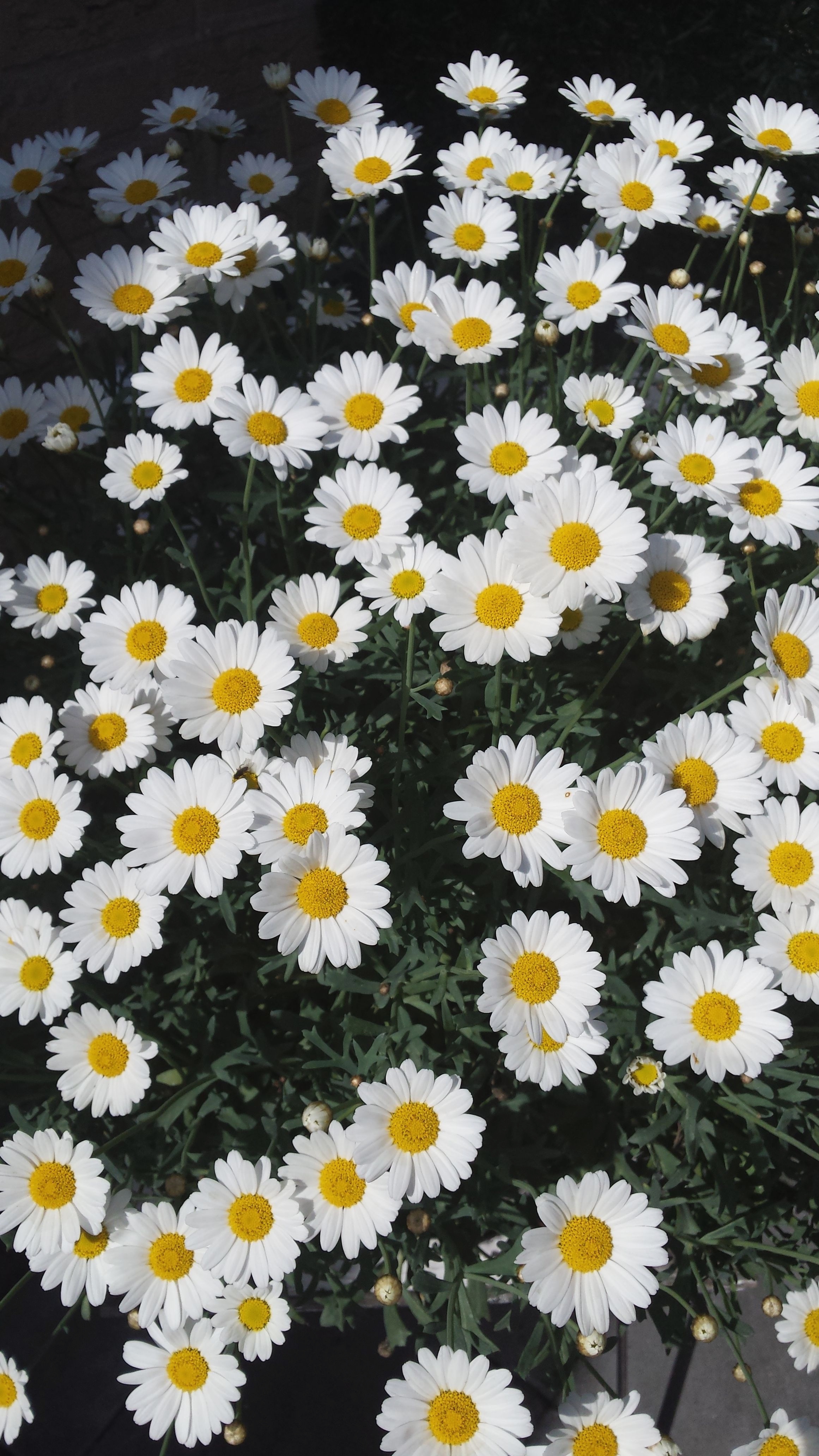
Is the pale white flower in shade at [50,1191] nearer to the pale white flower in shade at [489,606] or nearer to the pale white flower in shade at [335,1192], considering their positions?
the pale white flower in shade at [335,1192]

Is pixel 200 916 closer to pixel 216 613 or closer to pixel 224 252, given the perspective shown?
pixel 216 613

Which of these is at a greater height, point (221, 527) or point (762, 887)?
point (221, 527)

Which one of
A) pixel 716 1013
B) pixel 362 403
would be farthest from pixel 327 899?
pixel 362 403

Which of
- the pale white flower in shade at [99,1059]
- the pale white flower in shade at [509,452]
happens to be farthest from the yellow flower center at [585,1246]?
the pale white flower in shade at [509,452]

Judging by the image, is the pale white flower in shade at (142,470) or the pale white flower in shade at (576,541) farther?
the pale white flower in shade at (142,470)

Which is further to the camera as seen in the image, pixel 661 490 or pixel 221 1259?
pixel 661 490

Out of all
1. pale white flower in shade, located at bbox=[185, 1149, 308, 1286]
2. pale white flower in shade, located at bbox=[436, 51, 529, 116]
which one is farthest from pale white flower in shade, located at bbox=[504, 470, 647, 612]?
pale white flower in shade, located at bbox=[436, 51, 529, 116]

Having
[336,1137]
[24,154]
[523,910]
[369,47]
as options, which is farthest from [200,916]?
[369,47]
